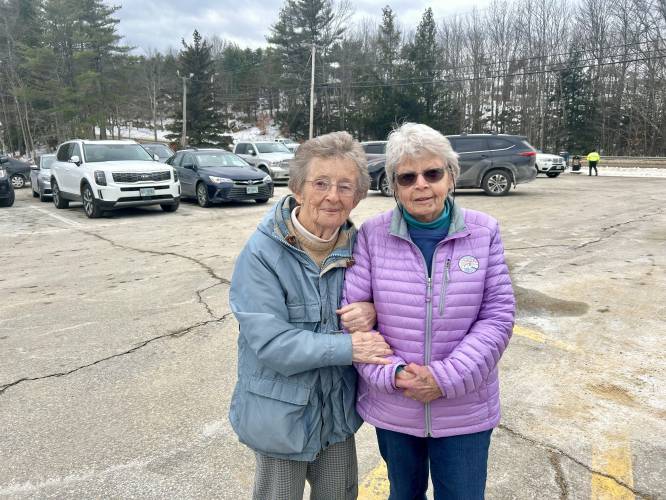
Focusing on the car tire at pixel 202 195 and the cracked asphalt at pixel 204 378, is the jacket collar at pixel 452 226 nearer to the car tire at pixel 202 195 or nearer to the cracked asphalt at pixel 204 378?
the cracked asphalt at pixel 204 378

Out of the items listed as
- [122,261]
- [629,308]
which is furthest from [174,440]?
[122,261]

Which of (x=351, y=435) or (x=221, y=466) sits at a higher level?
(x=351, y=435)

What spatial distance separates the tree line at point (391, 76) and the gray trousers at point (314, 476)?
1609 inches

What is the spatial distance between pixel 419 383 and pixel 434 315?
0.76 feet

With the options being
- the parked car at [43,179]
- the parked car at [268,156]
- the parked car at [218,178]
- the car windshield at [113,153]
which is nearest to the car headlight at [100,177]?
the car windshield at [113,153]

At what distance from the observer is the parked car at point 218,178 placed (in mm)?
12383

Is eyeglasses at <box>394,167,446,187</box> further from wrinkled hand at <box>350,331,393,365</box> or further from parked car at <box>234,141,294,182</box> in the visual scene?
parked car at <box>234,141,294,182</box>

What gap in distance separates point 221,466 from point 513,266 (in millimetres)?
4822

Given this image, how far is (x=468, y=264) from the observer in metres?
1.62

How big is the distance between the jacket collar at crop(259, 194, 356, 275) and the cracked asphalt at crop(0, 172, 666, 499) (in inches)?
50.6

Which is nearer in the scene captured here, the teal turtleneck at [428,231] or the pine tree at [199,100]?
the teal turtleneck at [428,231]

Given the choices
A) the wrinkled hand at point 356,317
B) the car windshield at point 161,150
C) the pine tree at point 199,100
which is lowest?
the wrinkled hand at point 356,317

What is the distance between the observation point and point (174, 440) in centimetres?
265

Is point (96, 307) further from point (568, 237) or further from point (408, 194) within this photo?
point (568, 237)
